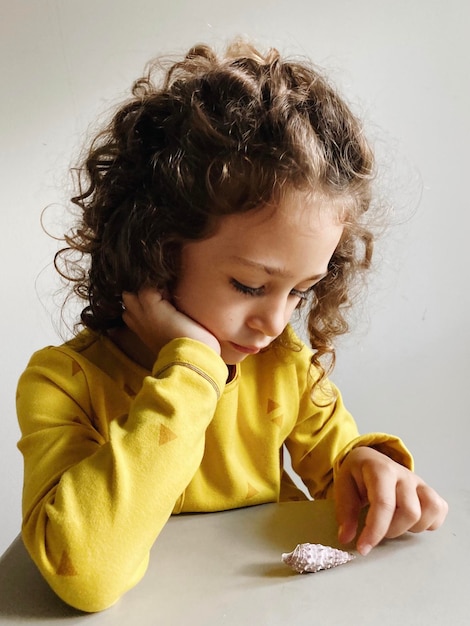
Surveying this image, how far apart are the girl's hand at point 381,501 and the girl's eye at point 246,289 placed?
20 cm

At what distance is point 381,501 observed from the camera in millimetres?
609

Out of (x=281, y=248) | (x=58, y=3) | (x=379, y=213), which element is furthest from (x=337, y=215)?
(x=58, y=3)

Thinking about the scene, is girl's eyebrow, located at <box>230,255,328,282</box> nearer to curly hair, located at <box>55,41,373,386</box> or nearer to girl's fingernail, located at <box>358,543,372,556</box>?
curly hair, located at <box>55,41,373,386</box>

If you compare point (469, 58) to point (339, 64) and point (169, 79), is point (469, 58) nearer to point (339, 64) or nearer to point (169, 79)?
point (339, 64)

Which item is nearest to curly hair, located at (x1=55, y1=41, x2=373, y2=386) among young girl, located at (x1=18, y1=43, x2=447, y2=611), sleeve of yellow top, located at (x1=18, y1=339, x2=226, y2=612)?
young girl, located at (x1=18, y1=43, x2=447, y2=611)

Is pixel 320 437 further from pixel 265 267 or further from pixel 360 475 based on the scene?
pixel 265 267

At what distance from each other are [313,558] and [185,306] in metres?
0.24

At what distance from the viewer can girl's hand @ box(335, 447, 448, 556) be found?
1.97ft

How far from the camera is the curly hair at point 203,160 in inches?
23.1

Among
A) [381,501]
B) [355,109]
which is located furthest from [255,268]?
[355,109]

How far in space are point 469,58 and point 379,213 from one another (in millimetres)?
387

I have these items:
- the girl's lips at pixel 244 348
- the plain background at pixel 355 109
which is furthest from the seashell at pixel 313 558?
the plain background at pixel 355 109

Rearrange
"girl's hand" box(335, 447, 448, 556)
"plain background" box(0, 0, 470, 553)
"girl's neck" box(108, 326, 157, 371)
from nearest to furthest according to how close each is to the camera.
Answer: "girl's hand" box(335, 447, 448, 556) < "girl's neck" box(108, 326, 157, 371) < "plain background" box(0, 0, 470, 553)

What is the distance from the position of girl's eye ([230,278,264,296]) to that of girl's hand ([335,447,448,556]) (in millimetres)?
198
